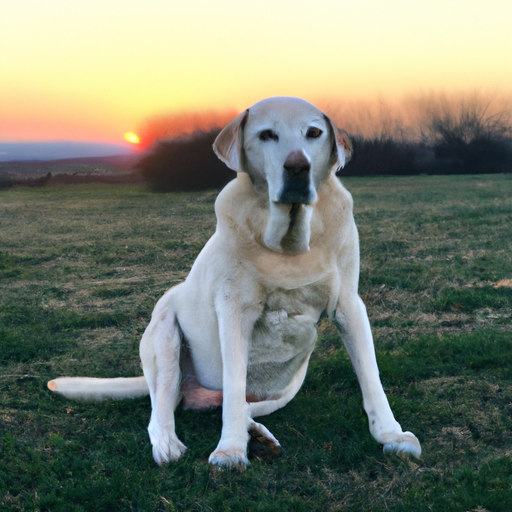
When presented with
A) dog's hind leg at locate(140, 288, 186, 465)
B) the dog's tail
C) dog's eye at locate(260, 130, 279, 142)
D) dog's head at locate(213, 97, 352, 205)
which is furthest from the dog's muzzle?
the dog's tail

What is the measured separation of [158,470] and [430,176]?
25343 mm

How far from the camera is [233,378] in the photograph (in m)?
2.96

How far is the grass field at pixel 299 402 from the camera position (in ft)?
9.18

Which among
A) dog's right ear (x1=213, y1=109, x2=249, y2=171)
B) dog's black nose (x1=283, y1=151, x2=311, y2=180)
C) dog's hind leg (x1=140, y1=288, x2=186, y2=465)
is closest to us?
dog's black nose (x1=283, y1=151, x2=311, y2=180)

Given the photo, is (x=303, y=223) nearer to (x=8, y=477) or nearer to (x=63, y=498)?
(x=63, y=498)

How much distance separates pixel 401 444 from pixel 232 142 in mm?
1653

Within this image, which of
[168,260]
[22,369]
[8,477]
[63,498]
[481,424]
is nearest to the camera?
[63,498]

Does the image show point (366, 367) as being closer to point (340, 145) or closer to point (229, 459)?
point (229, 459)

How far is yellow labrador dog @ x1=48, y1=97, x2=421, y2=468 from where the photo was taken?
2775 millimetres

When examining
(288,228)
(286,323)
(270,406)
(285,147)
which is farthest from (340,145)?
(270,406)

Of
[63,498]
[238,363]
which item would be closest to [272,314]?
[238,363]

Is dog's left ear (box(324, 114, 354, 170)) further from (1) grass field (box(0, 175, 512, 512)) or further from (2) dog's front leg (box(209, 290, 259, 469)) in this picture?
(1) grass field (box(0, 175, 512, 512))

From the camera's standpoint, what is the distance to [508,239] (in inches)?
389

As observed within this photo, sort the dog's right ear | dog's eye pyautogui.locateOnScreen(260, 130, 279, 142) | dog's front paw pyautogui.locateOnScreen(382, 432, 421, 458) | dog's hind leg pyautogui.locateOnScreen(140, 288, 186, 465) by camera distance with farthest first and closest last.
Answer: dog's hind leg pyautogui.locateOnScreen(140, 288, 186, 465), dog's front paw pyautogui.locateOnScreen(382, 432, 421, 458), the dog's right ear, dog's eye pyautogui.locateOnScreen(260, 130, 279, 142)
